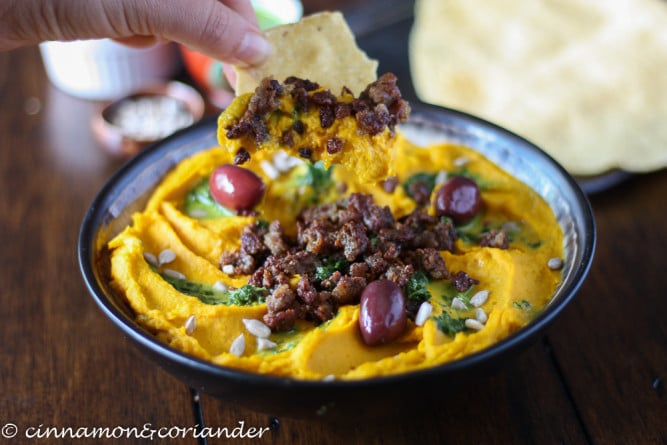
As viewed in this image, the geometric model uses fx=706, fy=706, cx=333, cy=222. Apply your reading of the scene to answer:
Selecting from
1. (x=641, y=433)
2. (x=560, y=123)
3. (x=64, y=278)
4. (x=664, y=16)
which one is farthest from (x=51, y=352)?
(x=664, y=16)

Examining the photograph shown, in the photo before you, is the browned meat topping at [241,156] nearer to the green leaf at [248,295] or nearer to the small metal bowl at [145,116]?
the green leaf at [248,295]

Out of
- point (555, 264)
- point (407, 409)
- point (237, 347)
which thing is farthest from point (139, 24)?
point (555, 264)

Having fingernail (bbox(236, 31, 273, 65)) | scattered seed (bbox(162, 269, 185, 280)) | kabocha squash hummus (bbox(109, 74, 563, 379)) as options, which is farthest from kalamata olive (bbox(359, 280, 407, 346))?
fingernail (bbox(236, 31, 273, 65))

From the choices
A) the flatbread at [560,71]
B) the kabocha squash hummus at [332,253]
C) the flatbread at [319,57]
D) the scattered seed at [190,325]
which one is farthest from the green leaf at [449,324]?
the flatbread at [560,71]

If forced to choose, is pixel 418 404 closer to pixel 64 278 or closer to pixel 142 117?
pixel 64 278

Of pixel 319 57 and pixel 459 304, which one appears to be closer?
pixel 459 304

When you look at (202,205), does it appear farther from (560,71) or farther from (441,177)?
(560,71)
